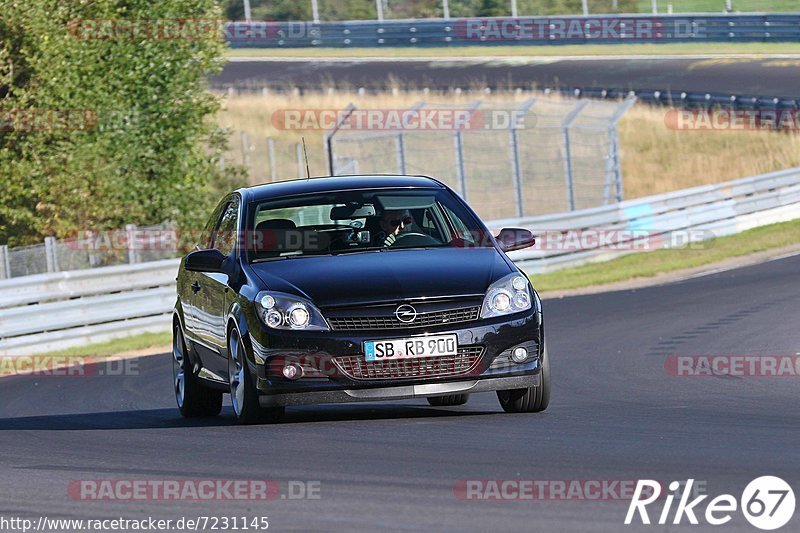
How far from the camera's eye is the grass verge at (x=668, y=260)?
23.9 m

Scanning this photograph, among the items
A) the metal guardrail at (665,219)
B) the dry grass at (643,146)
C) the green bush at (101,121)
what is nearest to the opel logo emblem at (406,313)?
the metal guardrail at (665,219)

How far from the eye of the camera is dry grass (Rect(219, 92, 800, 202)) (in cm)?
3709

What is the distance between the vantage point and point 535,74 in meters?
47.5

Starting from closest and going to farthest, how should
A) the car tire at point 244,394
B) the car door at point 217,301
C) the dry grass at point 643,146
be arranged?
the car tire at point 244,394
the car door at point 217,301
the dry grass at point 643,146

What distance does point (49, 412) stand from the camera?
12633 mm

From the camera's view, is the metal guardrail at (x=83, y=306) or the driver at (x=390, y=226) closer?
the driver at (x=390, y=226)

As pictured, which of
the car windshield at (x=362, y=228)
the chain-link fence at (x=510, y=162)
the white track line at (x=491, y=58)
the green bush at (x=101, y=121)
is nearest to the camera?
the car windshield at (x=362, y=228)

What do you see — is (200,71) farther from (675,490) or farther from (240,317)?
(675,490)

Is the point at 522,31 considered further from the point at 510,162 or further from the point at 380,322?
the point at 380,322

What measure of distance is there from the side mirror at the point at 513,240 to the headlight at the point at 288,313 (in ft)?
5.49

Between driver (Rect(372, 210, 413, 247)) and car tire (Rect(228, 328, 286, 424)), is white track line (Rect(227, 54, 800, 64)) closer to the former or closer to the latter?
driver (Rect(372, 210, 413, 247))

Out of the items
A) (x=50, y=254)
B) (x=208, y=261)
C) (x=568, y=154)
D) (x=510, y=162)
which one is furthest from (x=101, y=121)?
(x=208, y=261)

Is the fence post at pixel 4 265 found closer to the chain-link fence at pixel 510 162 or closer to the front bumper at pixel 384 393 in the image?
the chain-link fence at pixel 510 162

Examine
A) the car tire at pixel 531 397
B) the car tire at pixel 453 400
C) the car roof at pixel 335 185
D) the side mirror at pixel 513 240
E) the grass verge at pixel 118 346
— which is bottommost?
the grass verge at pixel 118 346
